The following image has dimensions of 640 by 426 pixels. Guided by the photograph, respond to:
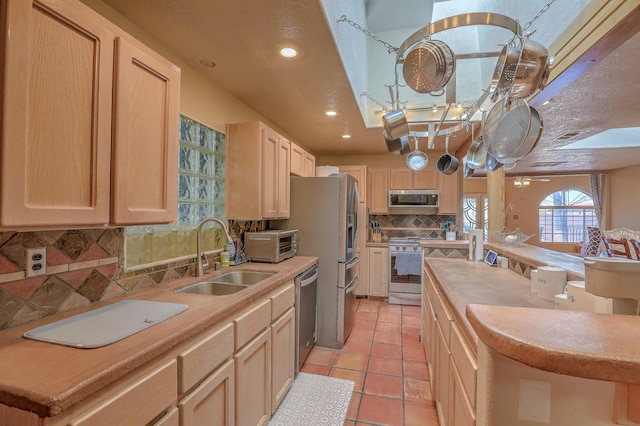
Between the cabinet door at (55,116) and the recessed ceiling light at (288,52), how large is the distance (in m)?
0.99

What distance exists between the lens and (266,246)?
2584 mm

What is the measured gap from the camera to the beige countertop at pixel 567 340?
55 cm

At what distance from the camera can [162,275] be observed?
1.87m

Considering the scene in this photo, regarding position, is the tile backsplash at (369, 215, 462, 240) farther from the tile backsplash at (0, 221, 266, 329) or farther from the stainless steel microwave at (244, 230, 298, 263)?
the tile backsplash at (0, 221, 266, 329)

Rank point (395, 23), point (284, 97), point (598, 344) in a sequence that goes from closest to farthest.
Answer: point (598, 344)
point (284, 97)
point (395, 23)

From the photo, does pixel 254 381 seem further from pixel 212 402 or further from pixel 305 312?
pixel 305 312

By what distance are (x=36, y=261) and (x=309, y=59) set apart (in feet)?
5.99

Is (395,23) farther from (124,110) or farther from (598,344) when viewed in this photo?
(598,344)

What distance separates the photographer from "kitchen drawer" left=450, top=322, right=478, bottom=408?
1.01 metres

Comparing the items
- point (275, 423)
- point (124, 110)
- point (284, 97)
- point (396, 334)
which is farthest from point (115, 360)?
point (396, 334)

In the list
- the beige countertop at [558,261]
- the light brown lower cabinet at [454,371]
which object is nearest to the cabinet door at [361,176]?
the beige countertop at [558,261]

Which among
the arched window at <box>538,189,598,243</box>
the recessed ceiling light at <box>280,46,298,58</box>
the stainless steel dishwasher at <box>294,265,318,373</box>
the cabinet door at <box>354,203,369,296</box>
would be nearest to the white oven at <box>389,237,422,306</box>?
the cabinet door at <box>354,203,369,296</box>

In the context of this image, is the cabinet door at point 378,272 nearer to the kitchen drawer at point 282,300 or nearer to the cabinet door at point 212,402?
the kitchen drawer at point 282,300

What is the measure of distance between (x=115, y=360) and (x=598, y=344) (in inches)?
47.6
